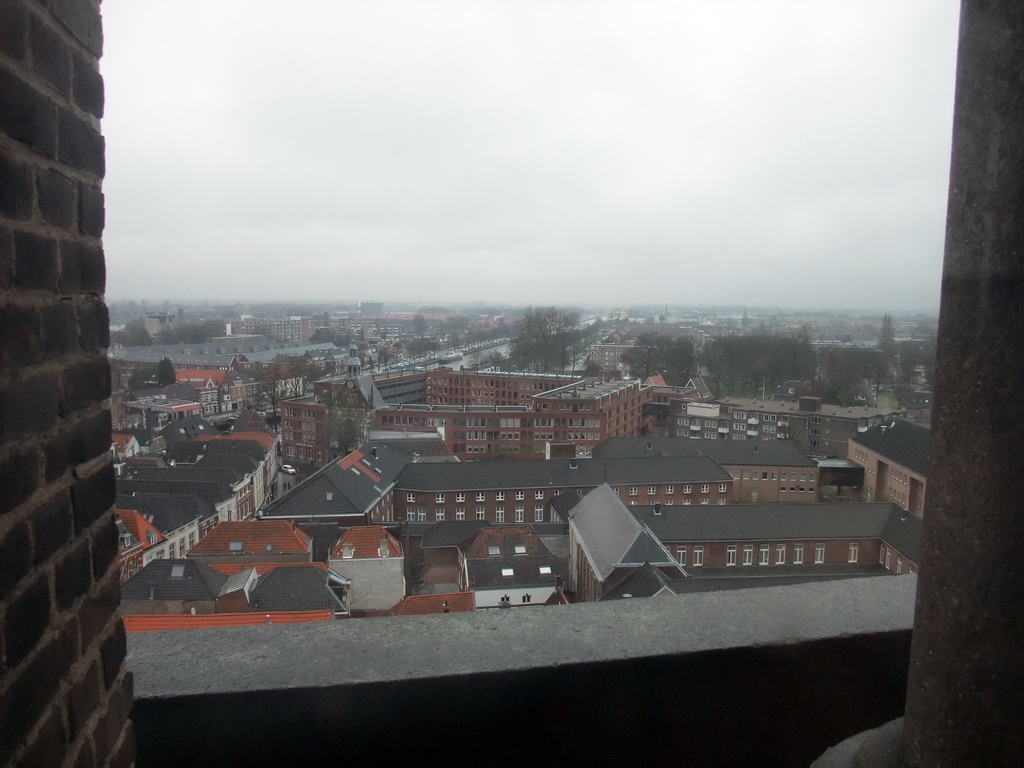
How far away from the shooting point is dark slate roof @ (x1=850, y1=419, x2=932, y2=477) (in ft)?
53.9

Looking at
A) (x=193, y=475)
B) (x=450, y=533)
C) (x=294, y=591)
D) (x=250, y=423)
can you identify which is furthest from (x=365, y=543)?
(x=250, y=423)

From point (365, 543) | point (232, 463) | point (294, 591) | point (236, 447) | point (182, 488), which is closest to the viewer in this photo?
point (294, 591)

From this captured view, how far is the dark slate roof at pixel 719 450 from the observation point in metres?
24.6

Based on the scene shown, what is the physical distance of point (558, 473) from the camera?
22.9 m

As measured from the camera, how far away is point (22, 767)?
0.81 m

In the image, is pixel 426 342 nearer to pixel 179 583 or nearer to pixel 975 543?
pixel 179 583

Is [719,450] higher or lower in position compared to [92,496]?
lower

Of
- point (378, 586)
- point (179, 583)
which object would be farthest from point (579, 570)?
point (179, 583)

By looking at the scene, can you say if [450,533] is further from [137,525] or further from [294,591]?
[137,525]

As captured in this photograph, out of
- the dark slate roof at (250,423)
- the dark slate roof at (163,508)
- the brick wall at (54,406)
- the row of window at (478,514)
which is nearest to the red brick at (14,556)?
the brick wall at (54,406)

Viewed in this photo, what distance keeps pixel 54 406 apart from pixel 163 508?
18759 mm

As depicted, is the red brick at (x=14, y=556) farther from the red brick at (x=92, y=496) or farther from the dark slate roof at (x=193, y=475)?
A: the dark slate roof at (x=193, y=475)

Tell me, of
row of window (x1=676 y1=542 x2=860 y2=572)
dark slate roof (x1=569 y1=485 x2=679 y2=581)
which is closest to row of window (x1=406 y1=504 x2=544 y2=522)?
dark slate roof (x1=569 y1=485 x2=679 y2=581)

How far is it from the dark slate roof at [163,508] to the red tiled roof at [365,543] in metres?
5.14
